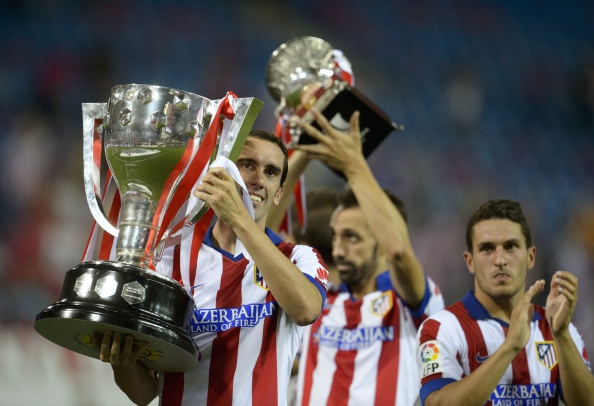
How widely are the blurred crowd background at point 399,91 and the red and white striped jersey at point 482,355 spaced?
3.42 m

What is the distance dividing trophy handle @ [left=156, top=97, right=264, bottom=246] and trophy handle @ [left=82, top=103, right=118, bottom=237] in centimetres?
18

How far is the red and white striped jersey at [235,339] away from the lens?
2182mm

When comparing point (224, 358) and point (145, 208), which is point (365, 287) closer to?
point (224, 358)

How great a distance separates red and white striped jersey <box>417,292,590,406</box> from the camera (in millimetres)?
2650

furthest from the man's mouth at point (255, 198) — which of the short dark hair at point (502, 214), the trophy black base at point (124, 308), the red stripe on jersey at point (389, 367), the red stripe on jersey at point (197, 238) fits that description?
the red stripe on jersey at point (389, 367)

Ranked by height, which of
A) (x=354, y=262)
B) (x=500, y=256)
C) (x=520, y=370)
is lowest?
(x=520, y=370)

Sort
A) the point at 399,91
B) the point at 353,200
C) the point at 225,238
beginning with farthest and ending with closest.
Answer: the point at 399,91
the point at 353,200
the point at 225,238

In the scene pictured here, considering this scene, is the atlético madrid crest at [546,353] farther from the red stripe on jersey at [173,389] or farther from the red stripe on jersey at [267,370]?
the red stripe on jersey at [173,389]

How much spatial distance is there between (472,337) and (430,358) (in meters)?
0.18

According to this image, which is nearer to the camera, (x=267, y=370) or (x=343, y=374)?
(x=267, y=370)

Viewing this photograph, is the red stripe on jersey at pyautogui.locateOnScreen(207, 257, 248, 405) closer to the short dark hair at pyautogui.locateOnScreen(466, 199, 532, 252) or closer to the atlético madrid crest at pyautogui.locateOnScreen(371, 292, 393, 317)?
the short dark hair at pyautogui.locateOnScreen(466, 199, 532, 252)

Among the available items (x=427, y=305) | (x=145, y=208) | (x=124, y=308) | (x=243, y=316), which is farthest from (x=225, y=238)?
(x=427, y=305)

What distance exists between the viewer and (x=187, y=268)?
227 centimetres

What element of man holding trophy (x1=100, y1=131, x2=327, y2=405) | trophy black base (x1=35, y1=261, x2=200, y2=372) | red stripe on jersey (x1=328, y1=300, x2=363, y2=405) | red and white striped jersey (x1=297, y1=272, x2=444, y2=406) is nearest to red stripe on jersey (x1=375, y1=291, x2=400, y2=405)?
red and white striped jersey (x1=297, y1=272, x2=444, y2=406)
